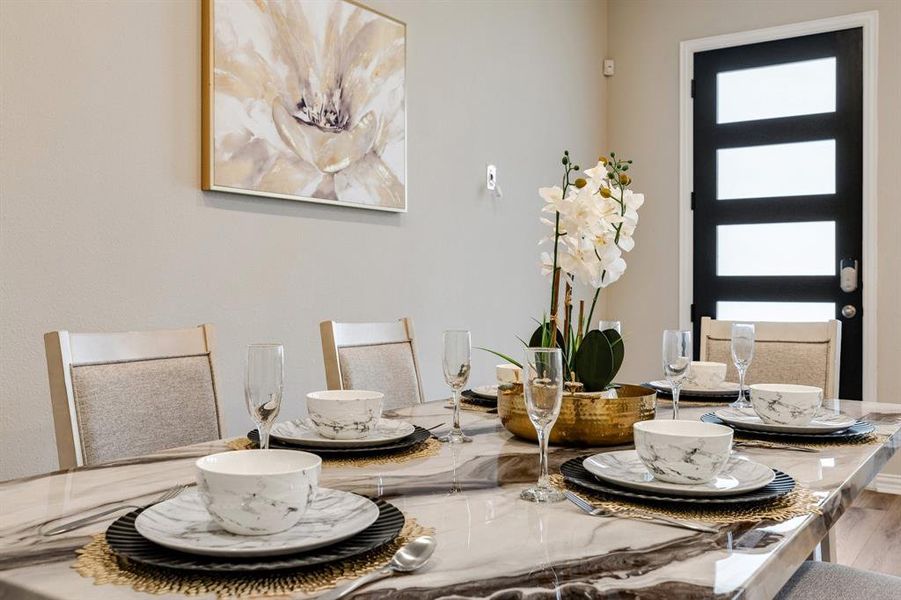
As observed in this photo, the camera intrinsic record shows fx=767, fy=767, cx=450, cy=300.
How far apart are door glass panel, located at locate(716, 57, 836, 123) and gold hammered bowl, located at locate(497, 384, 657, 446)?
322 centimetres

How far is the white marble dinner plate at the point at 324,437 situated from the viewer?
119cm

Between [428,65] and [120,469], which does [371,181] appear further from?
[120,469]

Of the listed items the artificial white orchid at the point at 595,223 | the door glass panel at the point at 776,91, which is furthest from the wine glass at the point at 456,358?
the door glass panel at the point at 776,91

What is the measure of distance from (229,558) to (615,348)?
88 centimetres

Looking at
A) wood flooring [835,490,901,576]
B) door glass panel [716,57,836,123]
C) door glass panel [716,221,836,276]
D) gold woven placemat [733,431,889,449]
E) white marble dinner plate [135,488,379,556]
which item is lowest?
wood flooring [835,490,901,576]

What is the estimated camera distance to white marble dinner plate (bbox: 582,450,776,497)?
907 millimetres

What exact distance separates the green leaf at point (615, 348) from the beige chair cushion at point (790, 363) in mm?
1113

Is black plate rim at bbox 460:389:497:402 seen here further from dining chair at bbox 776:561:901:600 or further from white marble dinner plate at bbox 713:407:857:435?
dining chair at bbox 776:561:901:600

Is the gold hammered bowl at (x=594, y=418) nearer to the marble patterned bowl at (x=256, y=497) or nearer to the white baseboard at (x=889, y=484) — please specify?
the marble patterned bowl at (x=256, y=497)

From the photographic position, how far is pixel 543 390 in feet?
A: 3.07

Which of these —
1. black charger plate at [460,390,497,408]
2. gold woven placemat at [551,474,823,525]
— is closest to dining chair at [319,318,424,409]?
black charger plate at [460,390,497,408]

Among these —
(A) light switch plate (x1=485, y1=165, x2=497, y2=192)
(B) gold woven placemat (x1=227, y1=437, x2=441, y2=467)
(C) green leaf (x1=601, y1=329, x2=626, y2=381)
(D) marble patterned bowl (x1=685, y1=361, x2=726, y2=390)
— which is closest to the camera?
(B) gold woven placemat (x1=227, y1=437, x2=441, y2=467)

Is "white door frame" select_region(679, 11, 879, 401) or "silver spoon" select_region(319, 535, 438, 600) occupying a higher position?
"white door frame" select_region(679, 11, 879, 401)

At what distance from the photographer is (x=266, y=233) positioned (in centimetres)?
247
